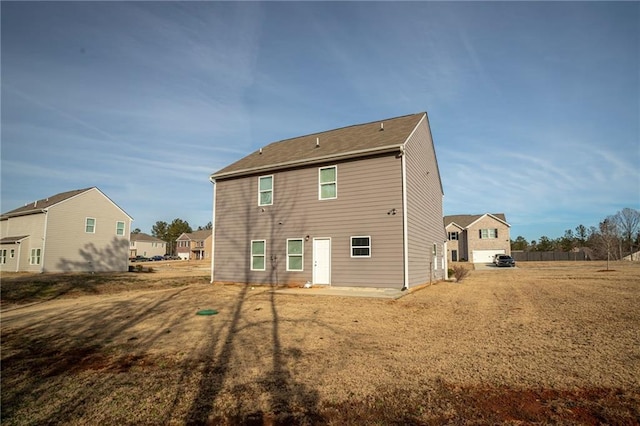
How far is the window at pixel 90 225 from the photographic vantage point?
105 feet

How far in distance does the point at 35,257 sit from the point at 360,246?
2890 centimetres

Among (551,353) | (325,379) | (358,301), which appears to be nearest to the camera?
(325,379)

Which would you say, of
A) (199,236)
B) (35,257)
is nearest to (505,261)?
(35,257)

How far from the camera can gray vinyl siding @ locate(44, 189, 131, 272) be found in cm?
2967

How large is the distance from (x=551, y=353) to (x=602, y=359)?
0.61 metres

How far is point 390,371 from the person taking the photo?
491cm

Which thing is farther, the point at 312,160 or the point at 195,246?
the point at 195,246


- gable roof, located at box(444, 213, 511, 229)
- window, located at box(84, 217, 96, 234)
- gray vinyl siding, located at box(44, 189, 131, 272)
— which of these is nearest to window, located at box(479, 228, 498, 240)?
gable roof, located at box(444, 213, 511, 229)

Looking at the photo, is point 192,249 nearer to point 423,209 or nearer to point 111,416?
point 423,209

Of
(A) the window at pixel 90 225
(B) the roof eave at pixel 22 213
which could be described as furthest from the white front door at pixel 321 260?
(A) the window at pixel 90 225

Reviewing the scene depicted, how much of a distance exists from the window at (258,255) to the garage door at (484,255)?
139 ft

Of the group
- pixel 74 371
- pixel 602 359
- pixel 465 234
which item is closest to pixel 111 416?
pixel 74 371

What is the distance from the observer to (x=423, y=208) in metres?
17.1

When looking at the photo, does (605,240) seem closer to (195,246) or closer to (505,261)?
(505,261)
